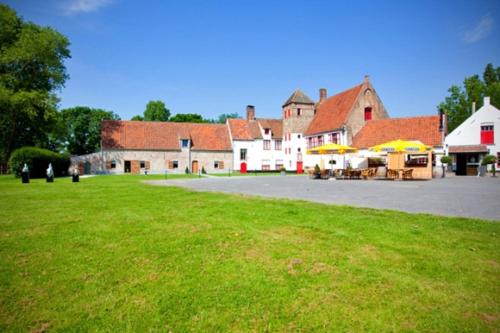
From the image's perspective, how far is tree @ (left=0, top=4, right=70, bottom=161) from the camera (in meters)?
32.7

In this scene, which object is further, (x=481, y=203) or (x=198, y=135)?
(x=198, y=135)

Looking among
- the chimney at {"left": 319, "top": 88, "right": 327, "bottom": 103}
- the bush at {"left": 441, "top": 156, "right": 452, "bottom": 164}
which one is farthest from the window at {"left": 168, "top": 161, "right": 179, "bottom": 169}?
the bush at {"left": 441, "top": 156, "right": 452, "bottom": 164}

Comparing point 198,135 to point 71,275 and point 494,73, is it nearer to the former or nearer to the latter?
point 71,275

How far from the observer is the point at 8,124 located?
36250mm

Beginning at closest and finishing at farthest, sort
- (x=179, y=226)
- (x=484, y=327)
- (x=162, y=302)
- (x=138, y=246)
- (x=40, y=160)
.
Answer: (x=484, y=327), (x=162, y=302), (x=138, y=246), (x=179, y=226), (x=40, y=160)

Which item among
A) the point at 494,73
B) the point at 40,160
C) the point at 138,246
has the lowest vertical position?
the point at 138,246

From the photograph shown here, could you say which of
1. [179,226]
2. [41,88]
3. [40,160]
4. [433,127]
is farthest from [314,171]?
[41,88]

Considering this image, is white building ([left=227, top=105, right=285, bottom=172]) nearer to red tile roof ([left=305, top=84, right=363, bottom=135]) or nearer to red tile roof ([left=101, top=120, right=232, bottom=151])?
red tile roof ([left=101, top=120, right=232, bottom=151])

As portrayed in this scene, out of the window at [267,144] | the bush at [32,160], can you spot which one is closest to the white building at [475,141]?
the window at [267,144]

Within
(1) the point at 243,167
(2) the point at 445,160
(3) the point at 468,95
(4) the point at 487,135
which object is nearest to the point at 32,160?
(1) the point at 243,167

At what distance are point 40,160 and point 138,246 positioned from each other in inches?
1179

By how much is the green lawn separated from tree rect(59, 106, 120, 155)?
212ft

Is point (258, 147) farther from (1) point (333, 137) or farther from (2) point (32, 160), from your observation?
(2) point (32, 160)

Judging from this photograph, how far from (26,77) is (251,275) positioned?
140 feet
